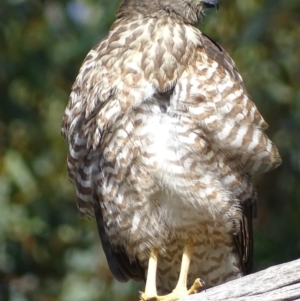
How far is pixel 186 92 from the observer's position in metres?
5.32

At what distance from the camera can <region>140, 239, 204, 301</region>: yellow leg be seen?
5312 millimetres

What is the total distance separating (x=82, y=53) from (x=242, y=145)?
10.1ft

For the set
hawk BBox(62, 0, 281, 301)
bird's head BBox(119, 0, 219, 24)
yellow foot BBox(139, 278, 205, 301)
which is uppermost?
bird's head BBox(119, 0, 219, 24)

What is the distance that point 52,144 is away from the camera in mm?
8977

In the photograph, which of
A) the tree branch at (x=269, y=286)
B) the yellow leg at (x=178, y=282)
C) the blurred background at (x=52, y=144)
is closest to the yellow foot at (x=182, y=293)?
the yellow leg at (x=178, y=282)

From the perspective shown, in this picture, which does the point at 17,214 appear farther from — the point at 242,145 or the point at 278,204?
the point at 242,145

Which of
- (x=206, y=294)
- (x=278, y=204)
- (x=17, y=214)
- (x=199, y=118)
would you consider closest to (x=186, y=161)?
(x=199, y=118)

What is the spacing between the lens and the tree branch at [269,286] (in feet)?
14.5

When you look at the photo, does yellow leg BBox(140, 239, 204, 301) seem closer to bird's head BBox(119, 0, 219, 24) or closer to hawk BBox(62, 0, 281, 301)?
hawk BBox(62, 0, 281, 301)

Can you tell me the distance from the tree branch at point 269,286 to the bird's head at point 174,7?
70.1 inches

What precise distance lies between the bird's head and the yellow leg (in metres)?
1.16

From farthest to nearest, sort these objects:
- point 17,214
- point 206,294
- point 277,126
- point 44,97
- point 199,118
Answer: point 44,97, point 277,126, point 17,214, point 199,118, point 206,294

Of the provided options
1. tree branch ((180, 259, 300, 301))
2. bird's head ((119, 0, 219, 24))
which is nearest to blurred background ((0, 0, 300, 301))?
bird's head ((119, 0, 219, 24))

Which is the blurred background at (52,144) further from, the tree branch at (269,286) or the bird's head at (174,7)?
the tree branch at (269,286)
